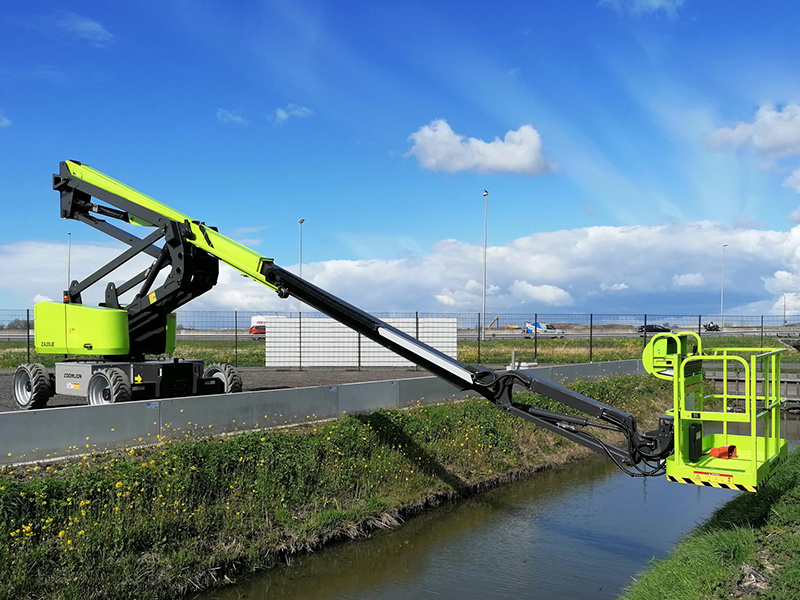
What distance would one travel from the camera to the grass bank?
7.33 m

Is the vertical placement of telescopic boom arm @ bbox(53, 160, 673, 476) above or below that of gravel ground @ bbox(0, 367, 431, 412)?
above

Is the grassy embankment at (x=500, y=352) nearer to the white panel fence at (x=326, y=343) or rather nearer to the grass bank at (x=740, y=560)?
the white panel fence at (x=326, y=343)

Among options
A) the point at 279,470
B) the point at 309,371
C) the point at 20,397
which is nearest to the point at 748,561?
the point at 279,470

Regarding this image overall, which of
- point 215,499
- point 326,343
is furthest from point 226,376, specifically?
point 326,343

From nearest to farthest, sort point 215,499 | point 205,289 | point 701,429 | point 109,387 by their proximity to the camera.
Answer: point 701,429 → point 215,499 → point 109,387 → point 205,289

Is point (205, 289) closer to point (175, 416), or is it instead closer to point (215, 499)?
point (175, 416)

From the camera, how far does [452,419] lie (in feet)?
48.9

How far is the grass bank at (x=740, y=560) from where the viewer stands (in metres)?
7.33

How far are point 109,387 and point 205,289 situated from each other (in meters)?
2.33

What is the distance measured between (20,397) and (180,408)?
18.1 feet

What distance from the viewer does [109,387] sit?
1298 centimetres

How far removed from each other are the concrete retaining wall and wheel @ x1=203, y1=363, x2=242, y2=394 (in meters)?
2.28

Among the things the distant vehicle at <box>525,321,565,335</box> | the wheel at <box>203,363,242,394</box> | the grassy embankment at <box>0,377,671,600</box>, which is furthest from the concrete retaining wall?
the distant vehicle at <box>525,321,565,335</box>

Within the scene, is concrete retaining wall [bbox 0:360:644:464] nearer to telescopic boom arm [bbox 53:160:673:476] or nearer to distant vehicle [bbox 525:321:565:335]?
telescopic boom arm [bbox 53:160:673:476]
